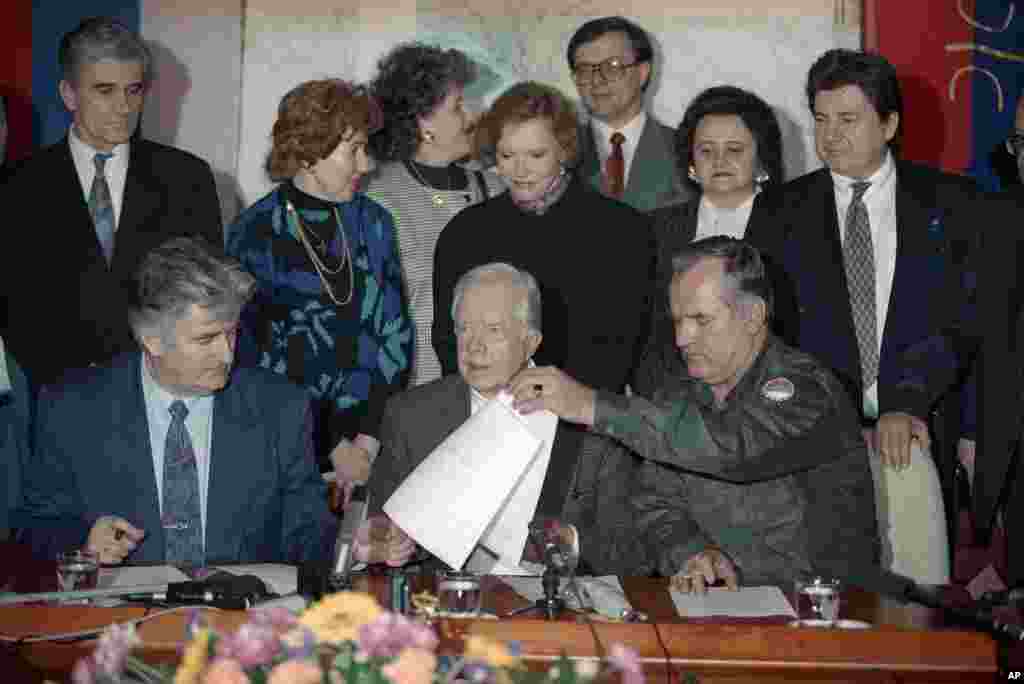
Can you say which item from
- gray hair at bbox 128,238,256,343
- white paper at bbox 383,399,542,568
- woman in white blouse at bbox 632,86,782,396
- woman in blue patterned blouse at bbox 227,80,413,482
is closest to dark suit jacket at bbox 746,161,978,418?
woman in white blouse at bbox 632,86,782,396

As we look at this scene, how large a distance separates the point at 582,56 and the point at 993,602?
9.48 ft

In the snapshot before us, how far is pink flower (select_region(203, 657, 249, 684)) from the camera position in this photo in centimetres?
192

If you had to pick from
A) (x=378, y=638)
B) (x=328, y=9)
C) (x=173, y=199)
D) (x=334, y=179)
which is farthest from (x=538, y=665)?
(x=328, y=9)

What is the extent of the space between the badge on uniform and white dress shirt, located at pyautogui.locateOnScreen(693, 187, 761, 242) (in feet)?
4.10

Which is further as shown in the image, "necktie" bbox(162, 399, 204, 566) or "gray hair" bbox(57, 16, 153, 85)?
"gray hair" bbox(57, 16, 153, 85)

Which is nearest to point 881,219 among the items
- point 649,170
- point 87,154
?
point 649,170

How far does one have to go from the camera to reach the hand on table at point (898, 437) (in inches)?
176

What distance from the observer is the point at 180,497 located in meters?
3.92

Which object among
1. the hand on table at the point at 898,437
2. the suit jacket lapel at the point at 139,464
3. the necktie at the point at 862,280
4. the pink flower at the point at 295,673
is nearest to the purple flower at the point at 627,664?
the pink flower at the point at 295,673

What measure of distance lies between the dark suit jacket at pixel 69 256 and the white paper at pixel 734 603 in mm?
2259

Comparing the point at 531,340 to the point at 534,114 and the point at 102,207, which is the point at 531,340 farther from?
the point at 102,207

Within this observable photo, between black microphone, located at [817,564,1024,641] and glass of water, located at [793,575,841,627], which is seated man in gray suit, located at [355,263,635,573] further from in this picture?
glass of water, located at [793,575,841,627]

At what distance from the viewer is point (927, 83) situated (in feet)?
21.1

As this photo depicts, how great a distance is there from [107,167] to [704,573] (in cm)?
253
